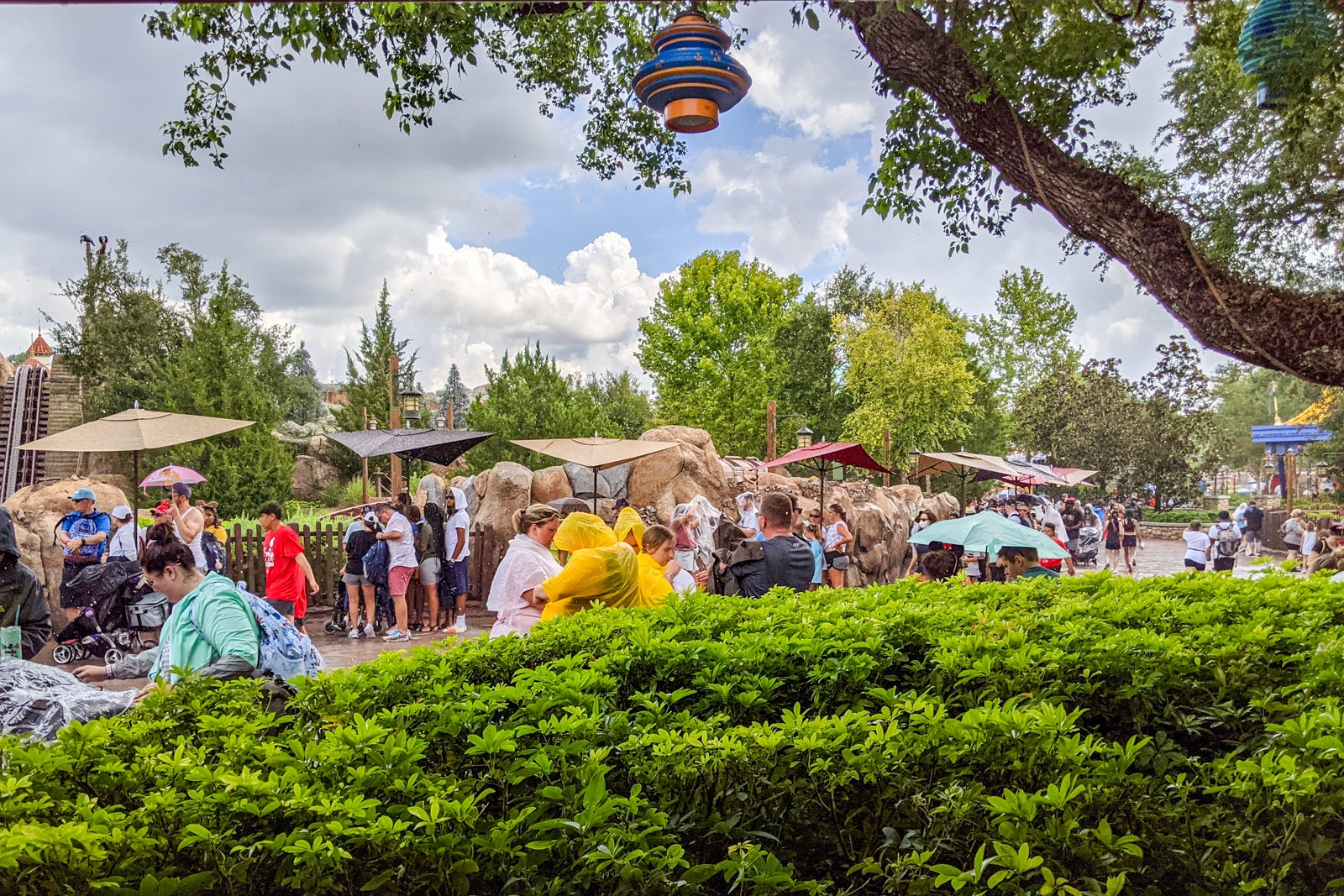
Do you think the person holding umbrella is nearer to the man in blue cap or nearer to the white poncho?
the white poncho

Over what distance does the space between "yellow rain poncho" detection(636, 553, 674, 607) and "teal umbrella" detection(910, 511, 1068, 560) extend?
13.0ft

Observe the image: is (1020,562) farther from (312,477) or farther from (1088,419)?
(1088,419)

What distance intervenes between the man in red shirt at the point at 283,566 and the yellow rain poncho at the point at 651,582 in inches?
184

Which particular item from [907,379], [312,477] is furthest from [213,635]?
[907,379]

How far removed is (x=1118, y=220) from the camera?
4488 mm

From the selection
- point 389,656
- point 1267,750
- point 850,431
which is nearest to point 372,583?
point 389,656

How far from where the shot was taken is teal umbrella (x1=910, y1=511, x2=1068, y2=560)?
8.13 metres

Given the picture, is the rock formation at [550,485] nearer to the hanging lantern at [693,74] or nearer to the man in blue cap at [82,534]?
the man in blue cap at [82,534]

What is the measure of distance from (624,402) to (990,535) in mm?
38907

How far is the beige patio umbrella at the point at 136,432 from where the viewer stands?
958 cm

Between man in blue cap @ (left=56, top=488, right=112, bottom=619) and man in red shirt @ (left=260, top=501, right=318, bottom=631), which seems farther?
man in blue cap @ (left=56, top=488, right=112, bottom=619)

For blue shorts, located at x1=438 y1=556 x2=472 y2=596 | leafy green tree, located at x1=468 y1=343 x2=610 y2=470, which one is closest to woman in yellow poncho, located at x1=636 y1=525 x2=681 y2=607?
blue shorts, located at x1=438 y1=556 x2=472 y2=596

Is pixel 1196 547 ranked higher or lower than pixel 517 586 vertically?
lower

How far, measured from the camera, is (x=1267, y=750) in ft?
7.94
